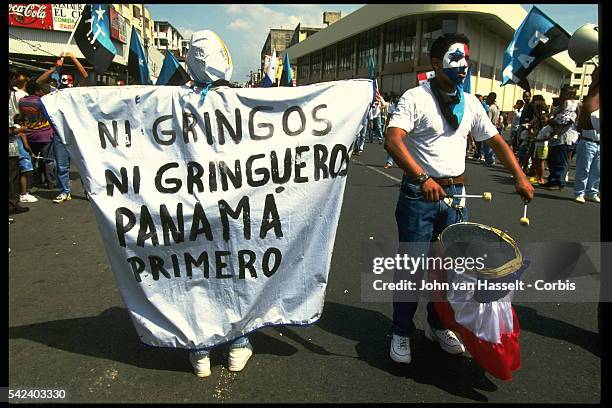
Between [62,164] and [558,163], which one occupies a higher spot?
[558,163]

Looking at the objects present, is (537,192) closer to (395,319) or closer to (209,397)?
(395,319)

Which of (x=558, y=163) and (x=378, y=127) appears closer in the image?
(x=558, y=163)

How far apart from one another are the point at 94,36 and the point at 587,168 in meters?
8.33

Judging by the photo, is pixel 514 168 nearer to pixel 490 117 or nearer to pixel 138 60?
pixel 138 60

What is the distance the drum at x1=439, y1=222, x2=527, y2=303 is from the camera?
7.20 ft

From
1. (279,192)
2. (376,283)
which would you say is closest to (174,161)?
(279,192)

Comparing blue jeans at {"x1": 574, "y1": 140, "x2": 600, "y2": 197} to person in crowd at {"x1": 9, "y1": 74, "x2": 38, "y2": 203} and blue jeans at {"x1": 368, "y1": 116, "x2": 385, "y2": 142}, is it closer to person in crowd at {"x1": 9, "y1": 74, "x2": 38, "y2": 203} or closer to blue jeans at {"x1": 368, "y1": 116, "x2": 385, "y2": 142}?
person in crowd at {"x1": 9, "y1": 74, "x2": 38, "y2": 203}

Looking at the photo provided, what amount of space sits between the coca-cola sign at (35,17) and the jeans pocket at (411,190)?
32488mm

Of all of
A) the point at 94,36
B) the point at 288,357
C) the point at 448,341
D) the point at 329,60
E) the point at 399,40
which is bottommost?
the point at 288,357

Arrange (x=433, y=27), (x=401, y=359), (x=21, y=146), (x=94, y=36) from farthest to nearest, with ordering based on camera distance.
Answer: (x=433, y=27), (x=94, y=36), (x=21, y=146), (x=401, y=359)

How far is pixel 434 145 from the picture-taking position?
98.9 inches

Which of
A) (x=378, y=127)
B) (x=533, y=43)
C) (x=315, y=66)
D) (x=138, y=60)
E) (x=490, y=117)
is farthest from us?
(x=315, y=66)

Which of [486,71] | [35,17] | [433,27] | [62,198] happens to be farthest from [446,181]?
[486,71]

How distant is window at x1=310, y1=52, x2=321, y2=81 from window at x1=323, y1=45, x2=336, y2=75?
214cm
